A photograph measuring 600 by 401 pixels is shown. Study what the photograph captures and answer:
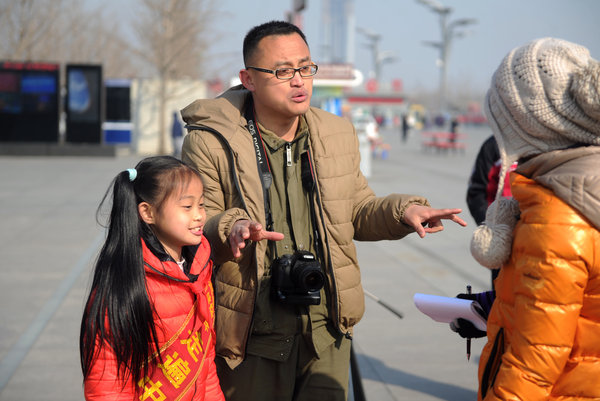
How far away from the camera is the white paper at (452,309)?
2373mm

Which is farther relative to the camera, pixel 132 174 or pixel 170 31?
pixel 170 31

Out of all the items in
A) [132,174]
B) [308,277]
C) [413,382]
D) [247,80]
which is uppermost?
[247,80]

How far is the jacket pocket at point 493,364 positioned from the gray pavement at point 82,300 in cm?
268

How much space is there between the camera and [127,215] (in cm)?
245

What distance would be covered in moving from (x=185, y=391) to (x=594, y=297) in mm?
1337

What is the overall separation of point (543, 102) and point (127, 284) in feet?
4.46

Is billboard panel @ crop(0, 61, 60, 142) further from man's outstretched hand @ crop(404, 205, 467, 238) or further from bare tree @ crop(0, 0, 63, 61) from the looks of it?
man's outstretched hand @ crop(404, 205, 467, 238)

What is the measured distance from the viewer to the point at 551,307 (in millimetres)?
1734

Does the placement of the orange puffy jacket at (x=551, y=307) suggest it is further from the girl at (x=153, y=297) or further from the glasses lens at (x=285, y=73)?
the glasses lens at (x=285, y=73)

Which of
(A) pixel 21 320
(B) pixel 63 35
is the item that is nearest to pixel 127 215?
(A) pixel 21 320

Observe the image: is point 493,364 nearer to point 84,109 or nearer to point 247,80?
point 247,80

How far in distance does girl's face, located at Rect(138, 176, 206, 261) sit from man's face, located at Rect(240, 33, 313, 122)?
503 mm

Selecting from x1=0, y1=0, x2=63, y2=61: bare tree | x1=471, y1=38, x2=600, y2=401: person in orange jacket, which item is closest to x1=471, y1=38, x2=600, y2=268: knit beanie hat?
x1=471, y1=38, x2=600, y2=401: person in orange jacket

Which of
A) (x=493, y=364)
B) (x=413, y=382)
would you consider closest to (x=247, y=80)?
(x=493, y=364)
